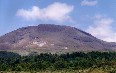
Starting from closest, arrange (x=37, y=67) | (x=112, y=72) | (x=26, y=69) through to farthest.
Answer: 1. (x=112, y=72)
2. (x=26, y=69)
3. (x=37, y=67)

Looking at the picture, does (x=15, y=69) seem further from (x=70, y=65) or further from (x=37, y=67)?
(x=70, y=65)

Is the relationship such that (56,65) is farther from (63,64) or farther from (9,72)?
(9,72)

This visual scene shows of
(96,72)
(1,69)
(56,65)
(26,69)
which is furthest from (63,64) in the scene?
(96,72)

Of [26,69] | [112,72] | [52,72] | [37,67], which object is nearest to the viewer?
[112,72]

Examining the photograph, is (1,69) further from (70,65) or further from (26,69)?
(70,65)

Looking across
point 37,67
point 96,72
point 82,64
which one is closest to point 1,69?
point 37,67

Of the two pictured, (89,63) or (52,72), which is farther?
(89,63)

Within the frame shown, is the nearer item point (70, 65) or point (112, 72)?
point (112, 72)

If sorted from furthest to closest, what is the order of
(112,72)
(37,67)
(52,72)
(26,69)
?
(37,67)
(26,69)
(52,72)
(112,72)
